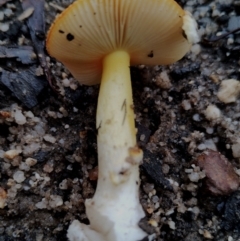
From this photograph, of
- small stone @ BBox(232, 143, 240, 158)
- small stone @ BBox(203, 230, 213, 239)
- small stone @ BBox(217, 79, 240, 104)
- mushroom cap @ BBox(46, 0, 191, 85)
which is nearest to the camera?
mushroom cap @ BBox(46, 0, 191, 85)

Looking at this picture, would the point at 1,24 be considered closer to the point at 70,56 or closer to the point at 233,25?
the point at 70,56

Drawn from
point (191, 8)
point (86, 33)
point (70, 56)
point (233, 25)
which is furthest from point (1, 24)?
point (233, 25)

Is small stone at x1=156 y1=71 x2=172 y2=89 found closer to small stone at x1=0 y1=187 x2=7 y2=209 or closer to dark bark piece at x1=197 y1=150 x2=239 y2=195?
dark bark piece at x1=197 y1=150 x2=239 y2=195

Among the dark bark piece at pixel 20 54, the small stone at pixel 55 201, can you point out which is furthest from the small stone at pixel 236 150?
the dark bark piece at pixel 20 54

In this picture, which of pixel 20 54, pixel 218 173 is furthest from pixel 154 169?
pixel 20 54

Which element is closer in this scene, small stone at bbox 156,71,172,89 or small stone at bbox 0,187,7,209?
small stone at bbox 0,187,7,209

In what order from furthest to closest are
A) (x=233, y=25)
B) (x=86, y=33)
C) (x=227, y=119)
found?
(x=233, y=25)
(x=227, y=119)
(x=86, y=33)

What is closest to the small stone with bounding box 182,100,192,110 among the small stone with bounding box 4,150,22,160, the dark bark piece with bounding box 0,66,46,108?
the dark bark piece with bounding box 0,66,46,108

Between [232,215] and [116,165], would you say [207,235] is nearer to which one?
[232,215]

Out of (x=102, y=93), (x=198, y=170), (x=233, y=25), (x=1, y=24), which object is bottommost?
(x=198, y=170)
